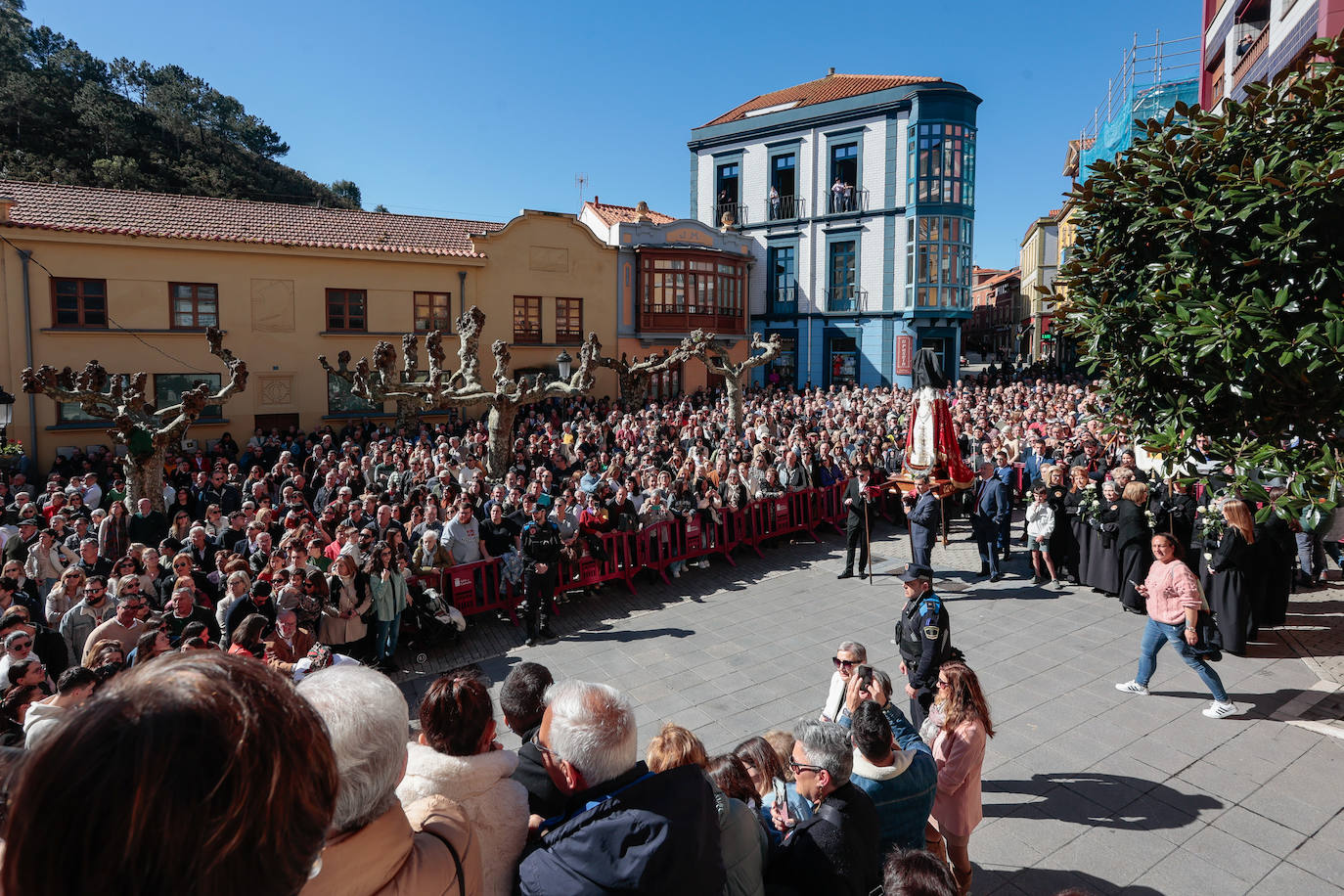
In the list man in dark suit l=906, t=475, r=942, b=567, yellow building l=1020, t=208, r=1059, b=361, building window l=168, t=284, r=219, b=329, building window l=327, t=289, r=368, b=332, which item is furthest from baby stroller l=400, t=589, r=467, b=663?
yellow building l=1020, t=208, r=1059, b=361

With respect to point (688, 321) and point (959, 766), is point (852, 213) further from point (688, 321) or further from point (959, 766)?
point (959, 766)

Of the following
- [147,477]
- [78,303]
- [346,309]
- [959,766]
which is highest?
[346,309]

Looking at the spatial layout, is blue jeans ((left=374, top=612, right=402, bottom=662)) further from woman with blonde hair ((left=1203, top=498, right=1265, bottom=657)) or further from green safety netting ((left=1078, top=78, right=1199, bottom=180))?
green safety netting ((left=1078, top=78, right=1199, bottom=180))

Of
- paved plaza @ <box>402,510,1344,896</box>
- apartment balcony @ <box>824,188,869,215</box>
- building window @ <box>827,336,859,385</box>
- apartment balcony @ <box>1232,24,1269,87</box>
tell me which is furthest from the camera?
building window @ <box>827,336,859,385</box>

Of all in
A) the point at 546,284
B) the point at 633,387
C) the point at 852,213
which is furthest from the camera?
the point at 852,213

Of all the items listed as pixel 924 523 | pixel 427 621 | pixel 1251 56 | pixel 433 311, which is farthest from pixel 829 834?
pixel 433 311

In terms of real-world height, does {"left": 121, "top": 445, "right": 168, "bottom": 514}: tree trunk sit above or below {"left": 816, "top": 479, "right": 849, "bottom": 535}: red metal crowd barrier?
above

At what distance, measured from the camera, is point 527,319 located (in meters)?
26.8

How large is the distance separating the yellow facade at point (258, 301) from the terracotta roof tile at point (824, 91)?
13.7 meters

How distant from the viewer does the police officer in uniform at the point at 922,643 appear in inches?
218

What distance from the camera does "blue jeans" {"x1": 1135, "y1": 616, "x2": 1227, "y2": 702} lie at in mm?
6348

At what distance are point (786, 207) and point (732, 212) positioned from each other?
2745mm

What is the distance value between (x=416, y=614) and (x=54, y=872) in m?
8.05

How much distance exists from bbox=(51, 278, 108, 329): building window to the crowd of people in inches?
163
